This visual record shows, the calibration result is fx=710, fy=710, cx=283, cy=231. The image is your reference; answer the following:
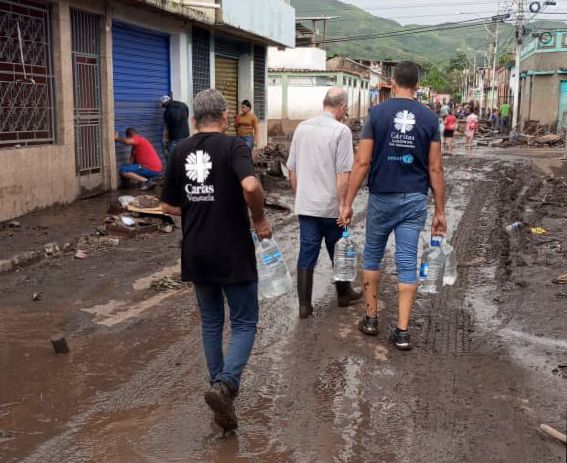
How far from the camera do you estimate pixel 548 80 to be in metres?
37.8

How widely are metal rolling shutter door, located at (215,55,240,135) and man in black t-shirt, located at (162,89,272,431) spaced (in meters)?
16.3

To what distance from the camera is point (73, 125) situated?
11.4 meters

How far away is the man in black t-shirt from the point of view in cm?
373

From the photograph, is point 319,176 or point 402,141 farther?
point 319,176

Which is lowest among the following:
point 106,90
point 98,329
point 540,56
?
point 98,329

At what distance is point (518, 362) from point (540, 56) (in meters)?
37.0

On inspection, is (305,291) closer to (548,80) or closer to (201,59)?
(201,59)

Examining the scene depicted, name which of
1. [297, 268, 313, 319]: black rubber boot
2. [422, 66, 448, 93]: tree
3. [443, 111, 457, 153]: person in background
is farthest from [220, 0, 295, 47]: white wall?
[422, 66, 448, 93]: tree

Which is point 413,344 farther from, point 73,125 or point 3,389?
point 73,125

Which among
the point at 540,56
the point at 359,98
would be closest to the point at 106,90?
the point at 540,56

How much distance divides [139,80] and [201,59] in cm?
345

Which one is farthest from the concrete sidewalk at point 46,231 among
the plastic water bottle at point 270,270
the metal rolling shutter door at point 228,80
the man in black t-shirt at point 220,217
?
the metal rolling shutter door at point 228,80

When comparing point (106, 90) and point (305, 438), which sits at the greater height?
point (106, 90)

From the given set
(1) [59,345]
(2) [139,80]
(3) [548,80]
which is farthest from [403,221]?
(3) [548,80]
